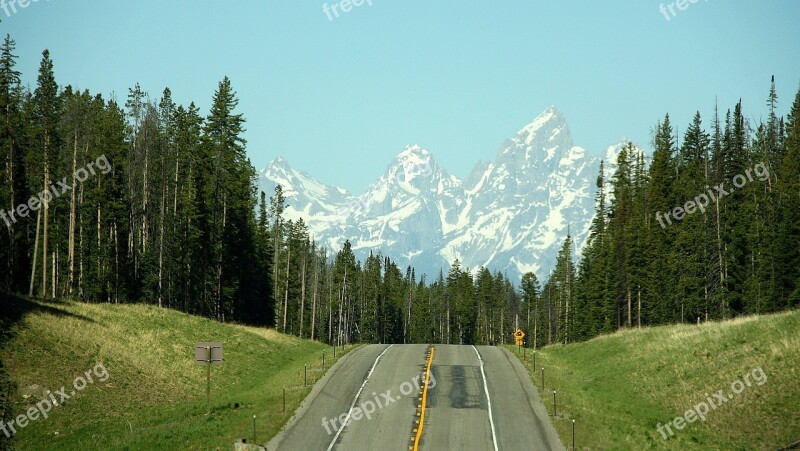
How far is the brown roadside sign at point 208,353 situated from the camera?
120ft

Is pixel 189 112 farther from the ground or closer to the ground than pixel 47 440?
farther from the ground

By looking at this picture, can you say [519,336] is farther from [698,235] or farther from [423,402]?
[698,235]

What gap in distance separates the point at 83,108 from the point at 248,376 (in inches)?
1047

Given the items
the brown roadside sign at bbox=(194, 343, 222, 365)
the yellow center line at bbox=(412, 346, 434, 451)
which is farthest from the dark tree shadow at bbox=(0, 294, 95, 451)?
the yellow center line at bbox=(412, 346, 434, 451)

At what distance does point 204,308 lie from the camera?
3056 inches

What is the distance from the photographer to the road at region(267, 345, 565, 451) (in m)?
33.4

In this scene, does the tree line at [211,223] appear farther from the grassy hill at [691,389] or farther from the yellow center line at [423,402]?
the yellow center line at [423,402]

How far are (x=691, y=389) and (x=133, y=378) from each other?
29.6 metres

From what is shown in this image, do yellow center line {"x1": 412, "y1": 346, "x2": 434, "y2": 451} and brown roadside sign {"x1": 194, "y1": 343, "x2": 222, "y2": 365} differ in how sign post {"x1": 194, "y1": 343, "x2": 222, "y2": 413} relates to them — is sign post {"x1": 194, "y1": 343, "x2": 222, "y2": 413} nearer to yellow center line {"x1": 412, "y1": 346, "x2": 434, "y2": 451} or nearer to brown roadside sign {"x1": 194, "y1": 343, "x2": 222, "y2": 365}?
brown roadside sign {"x1": 194, "y1": 343, "x2": 222, "y2": 365}

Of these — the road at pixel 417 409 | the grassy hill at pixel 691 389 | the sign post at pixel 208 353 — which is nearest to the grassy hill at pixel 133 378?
the road at pixel 417 409

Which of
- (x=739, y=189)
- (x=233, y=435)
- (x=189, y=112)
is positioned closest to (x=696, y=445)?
(x=233, y=435)

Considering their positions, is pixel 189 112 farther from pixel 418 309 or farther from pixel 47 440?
pixel 418 309

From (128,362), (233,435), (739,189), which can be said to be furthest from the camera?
(739,189)

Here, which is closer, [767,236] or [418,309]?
[767,236]
